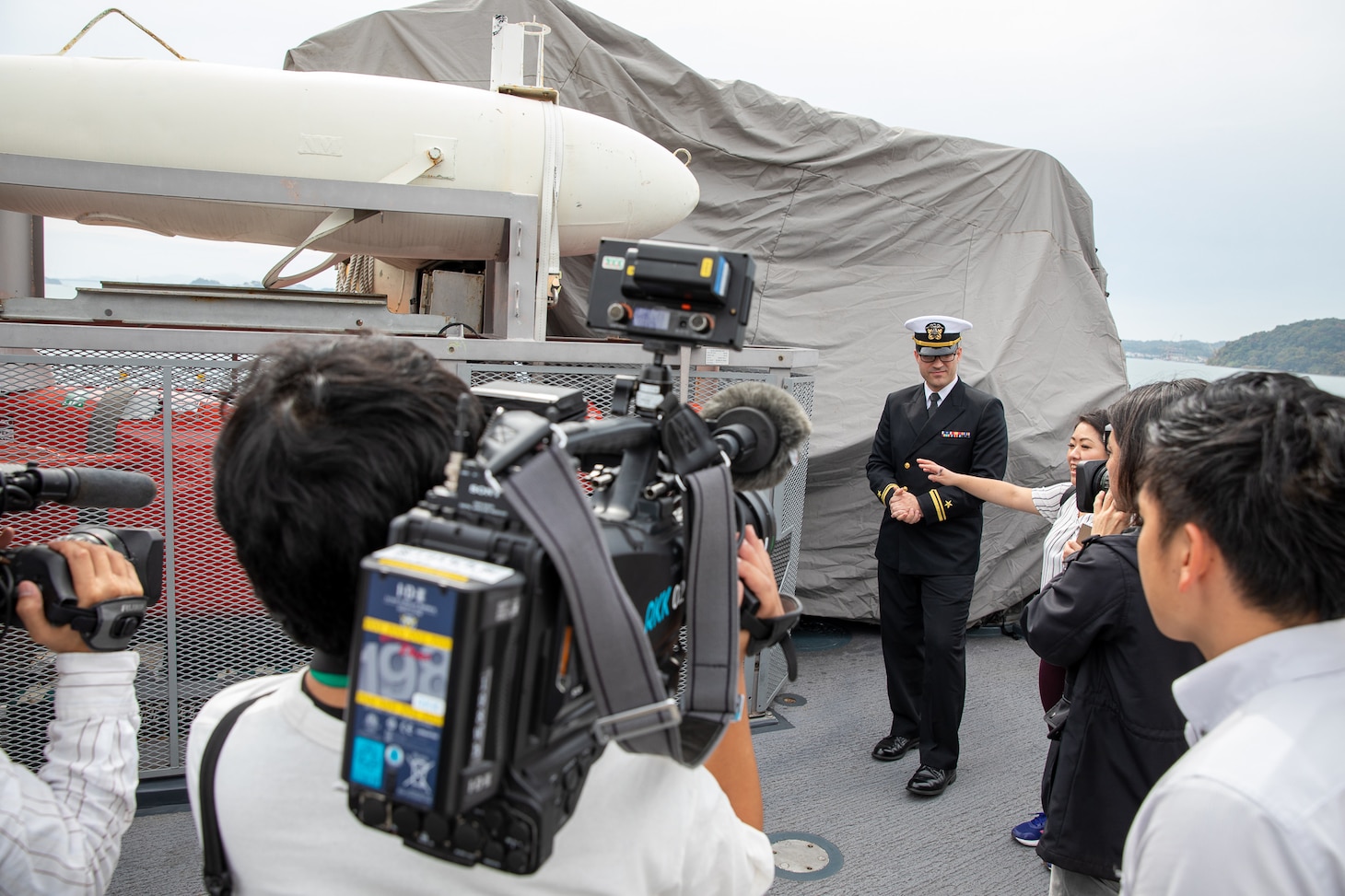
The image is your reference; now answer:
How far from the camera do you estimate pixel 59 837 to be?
1.06 m

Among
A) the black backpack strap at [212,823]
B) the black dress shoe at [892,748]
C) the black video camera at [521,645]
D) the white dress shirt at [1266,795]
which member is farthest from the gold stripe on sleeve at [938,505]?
the black backpack strap at [212,823]

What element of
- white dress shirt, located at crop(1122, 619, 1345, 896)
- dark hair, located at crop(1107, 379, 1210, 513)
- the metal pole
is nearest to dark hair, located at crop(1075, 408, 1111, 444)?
dark hair, located at crop(1107, 379, 1210, 513)

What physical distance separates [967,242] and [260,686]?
542cm

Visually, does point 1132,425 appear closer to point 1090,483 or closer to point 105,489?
point 1090,483

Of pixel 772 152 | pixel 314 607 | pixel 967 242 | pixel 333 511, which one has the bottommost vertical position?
pixel 314 607

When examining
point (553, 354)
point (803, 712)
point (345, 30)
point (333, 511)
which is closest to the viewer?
point (333, 511)

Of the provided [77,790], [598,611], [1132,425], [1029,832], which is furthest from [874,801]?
[598,611]

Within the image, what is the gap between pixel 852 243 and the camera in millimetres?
5574

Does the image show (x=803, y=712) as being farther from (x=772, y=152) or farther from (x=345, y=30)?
(x=345, y=30)

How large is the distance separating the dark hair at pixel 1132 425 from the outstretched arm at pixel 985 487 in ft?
3.76

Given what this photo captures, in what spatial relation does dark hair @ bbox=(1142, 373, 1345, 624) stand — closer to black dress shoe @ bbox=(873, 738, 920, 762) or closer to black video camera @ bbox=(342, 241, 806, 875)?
black video camera @ bbox=(342, 241, 806, 875)

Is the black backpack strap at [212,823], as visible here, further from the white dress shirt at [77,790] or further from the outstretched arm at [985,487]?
the outstretched arm at [985,487]

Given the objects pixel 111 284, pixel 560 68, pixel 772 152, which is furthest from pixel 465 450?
pixel 772 152

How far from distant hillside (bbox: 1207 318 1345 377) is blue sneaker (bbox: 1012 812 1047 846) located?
1662 mm
